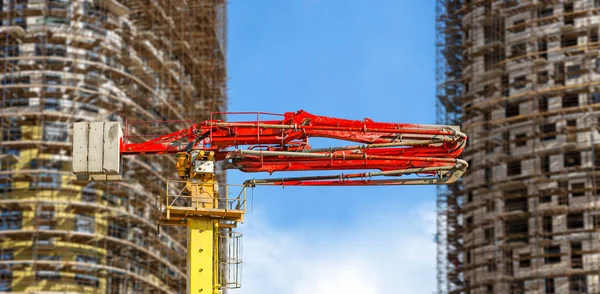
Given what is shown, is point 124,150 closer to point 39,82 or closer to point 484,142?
point 39,82

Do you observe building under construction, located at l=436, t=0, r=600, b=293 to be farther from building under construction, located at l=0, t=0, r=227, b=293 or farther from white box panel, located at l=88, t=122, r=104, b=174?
white box panel, located at l=88, t=122, r=104, b=174

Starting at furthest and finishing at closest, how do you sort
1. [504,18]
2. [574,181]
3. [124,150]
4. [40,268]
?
[504,18]
[574,181]
[40,268]
[124,150]

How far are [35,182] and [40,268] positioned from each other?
5706 mm

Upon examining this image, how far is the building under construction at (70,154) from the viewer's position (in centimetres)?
8294

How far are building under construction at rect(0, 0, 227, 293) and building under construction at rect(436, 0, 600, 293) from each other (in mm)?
21555

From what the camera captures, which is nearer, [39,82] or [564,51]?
[39,82]

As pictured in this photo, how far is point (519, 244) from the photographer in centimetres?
9438

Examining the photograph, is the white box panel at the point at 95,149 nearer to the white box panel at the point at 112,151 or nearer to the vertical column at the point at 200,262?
the white box panel at the point at 112,151

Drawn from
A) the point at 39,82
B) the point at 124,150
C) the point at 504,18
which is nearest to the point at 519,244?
the point at 504,18

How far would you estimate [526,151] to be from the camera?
96.0 metres

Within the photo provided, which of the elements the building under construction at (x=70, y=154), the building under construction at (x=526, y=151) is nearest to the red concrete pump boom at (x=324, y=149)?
the building under construction at (x=70, y=154)

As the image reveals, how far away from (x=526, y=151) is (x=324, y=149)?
51.7 meters

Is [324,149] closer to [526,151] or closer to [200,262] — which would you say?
[200,262]

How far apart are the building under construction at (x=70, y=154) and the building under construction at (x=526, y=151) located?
21.6 metres
